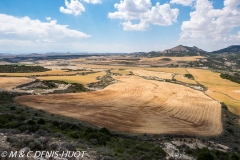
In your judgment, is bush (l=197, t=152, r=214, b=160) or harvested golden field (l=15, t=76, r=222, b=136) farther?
harvested golden field (l=15, t=76, r=222, b=136)

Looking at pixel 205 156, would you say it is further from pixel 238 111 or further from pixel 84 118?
pixel 238 111

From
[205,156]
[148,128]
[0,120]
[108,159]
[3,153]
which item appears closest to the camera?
[3,153]

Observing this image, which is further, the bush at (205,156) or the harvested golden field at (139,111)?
the harvested golden field at (139,111)

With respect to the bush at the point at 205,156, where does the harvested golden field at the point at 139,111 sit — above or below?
below

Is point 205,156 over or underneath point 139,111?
over

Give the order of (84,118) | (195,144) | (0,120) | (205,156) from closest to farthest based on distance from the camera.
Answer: (205,156) → (0,120) → (195,144) → (84,118)

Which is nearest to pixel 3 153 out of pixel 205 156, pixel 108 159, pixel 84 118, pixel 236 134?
pixel 108 159

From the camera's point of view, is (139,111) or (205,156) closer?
(205,156)

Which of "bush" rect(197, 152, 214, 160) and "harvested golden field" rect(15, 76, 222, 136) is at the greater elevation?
"bush" rect(197, 152, 214, 160)
